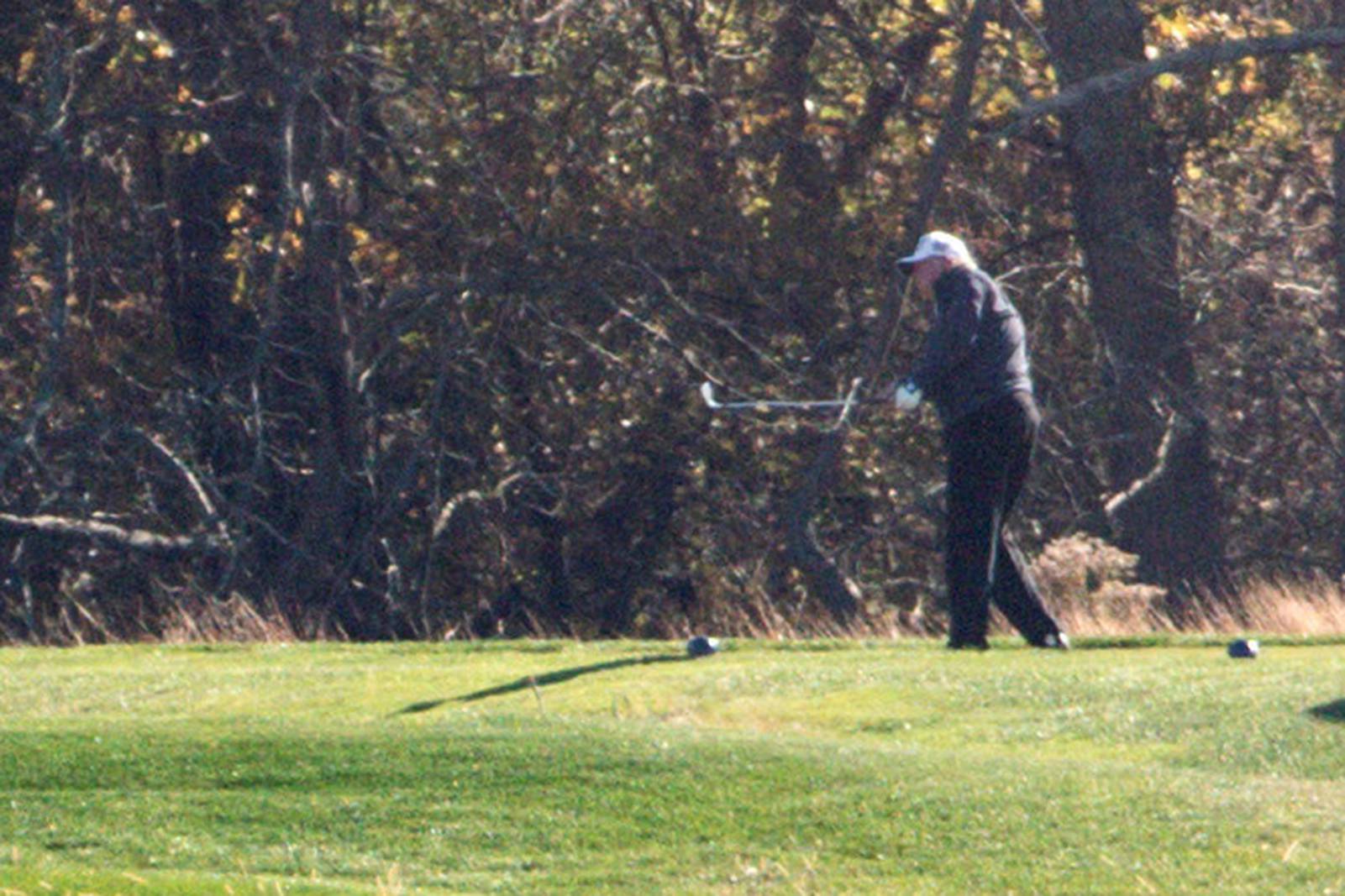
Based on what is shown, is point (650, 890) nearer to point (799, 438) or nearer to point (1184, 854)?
point (1184, 854)

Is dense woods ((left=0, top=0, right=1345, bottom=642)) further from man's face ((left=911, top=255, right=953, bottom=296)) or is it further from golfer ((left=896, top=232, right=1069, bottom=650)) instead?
man's face ((left=911, top=255, right=953, bottom=296))

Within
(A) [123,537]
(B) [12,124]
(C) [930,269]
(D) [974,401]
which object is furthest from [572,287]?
(D) [974,401]

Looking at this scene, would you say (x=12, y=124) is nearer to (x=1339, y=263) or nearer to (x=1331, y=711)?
(x=1339, y=263)

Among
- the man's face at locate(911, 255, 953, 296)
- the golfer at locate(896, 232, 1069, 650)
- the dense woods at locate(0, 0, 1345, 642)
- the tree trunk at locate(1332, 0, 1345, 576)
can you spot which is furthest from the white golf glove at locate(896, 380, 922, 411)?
the tree trunk at locate(1332, 0, 1345, 576)

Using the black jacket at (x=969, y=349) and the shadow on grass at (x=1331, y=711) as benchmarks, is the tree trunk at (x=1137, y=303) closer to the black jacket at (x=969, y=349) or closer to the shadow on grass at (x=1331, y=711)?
the black jacket at (x=969, y=349)

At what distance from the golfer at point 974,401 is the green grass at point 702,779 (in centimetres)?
49

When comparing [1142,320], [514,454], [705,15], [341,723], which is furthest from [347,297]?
[341,723]

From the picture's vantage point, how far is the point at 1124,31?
1941cm

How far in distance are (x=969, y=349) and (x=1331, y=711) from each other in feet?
7.49

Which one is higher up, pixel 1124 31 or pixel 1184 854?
pixel 1124 31

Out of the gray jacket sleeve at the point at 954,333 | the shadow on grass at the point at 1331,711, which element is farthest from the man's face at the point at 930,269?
the shadow on grass at the point at 1331,711

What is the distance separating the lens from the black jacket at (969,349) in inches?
416

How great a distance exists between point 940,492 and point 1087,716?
34.3 ft

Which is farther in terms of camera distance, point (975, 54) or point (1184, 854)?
point (975, 54)
